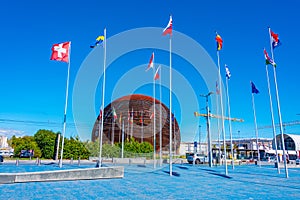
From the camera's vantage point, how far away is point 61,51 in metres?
19.8

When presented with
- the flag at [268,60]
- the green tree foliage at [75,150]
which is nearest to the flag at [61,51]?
the flag at [268,60]

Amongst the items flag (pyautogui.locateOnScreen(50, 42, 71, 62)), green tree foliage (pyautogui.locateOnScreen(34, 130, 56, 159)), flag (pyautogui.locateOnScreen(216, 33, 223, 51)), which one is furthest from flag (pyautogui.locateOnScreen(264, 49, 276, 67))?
green tree foliage (pyautogui.locateOnScreen(34, 130, 56, 159))

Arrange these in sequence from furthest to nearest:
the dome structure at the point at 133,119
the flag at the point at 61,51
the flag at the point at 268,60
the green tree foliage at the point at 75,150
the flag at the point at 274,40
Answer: the dome structure at the point at 133,119 → the green tree foliage at the point at 75,150 → the flag at the point at 61,51 → the flag at the point at 268,60 → the flag at the point at 274,40

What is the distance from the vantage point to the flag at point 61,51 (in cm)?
1936

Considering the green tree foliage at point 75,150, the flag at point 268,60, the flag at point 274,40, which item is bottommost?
the green tree foliage at point 75,150

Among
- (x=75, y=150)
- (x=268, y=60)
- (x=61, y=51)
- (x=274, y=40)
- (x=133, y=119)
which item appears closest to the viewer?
(x=274, y=40)

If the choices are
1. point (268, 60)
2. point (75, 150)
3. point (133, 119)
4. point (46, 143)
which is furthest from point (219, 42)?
point (133, 119)

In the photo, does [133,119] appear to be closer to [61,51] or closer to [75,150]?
[75,150]

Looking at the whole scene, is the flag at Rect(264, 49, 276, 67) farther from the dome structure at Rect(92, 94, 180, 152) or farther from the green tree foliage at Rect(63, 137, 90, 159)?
the dome structure at Rect(92, 94, 180, 152)

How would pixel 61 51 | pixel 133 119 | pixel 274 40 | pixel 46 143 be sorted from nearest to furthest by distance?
pixel 274 40
pixel 61 51
pixel 46 143
pixel 133 119

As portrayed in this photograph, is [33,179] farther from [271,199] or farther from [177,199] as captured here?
[271,199]

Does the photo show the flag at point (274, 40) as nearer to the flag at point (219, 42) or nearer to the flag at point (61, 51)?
the flag at point (219, 42)

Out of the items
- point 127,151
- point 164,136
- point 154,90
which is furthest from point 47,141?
point 164,136

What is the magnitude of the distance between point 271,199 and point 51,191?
308 inches
